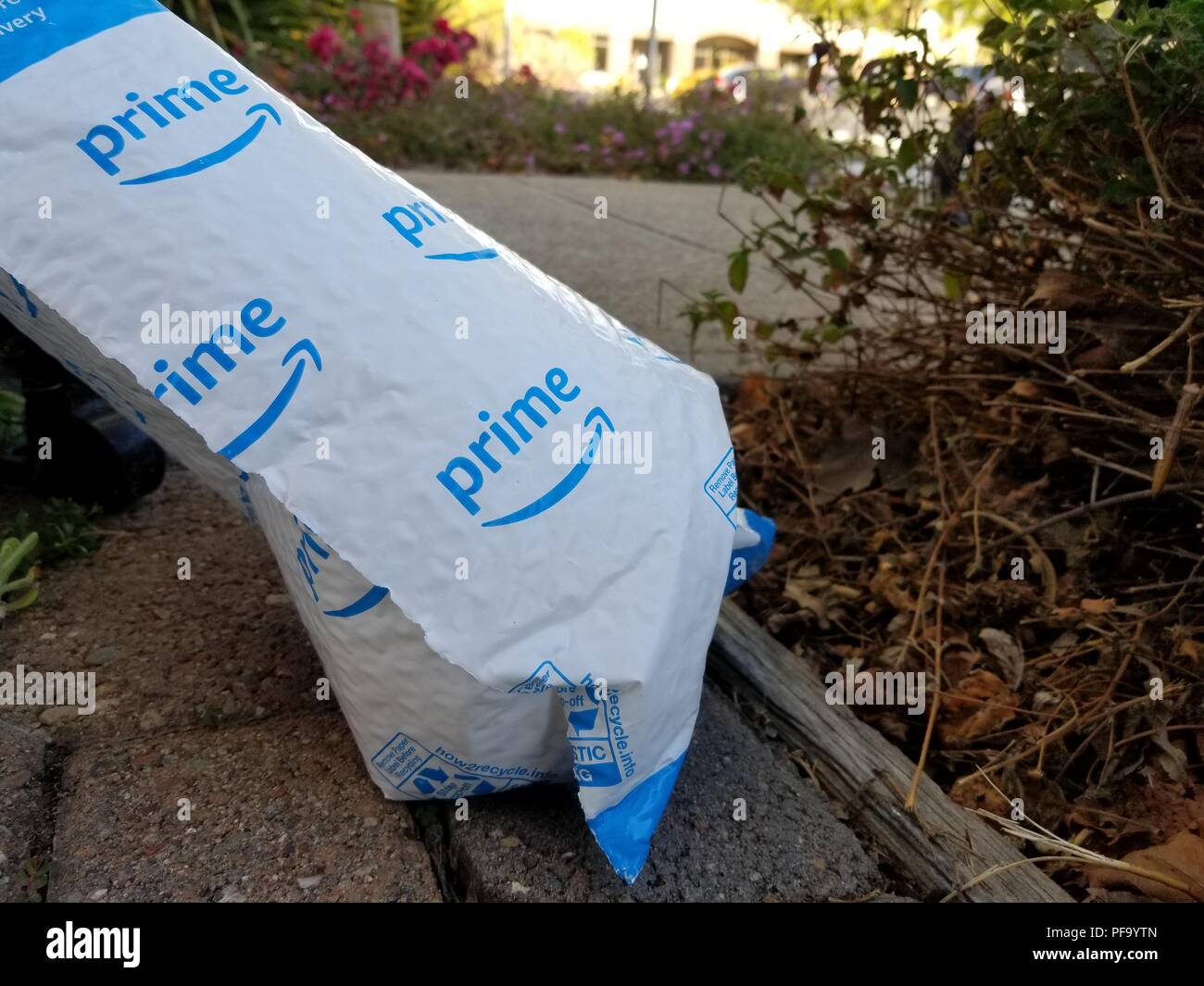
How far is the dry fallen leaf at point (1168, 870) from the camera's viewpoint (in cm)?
122

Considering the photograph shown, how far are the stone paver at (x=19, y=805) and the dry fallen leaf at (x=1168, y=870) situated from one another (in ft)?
4.41

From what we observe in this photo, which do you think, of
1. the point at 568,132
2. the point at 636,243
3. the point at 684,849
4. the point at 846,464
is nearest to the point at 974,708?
the point at 684,849

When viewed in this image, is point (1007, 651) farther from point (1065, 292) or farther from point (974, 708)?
point (1065, 292)

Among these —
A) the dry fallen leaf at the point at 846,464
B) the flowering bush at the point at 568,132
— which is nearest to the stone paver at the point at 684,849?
the dry fallen leaf at the point at 846,464

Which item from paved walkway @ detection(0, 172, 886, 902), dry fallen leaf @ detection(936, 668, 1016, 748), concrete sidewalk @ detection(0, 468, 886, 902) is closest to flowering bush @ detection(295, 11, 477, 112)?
paved walkway @ detection(0, 172, 886, 902)

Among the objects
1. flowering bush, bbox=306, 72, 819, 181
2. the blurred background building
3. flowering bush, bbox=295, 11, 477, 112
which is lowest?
the blurred background building

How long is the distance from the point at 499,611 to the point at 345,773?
1.49 ft

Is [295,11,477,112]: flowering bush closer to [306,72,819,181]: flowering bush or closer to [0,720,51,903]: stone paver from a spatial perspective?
[306,72,819,181]: flowering bush

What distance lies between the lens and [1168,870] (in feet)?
4.14

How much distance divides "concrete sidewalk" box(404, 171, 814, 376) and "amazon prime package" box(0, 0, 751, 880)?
3.87ft

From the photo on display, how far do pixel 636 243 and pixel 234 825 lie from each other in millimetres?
3402

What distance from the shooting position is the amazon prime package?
3.63 feet
